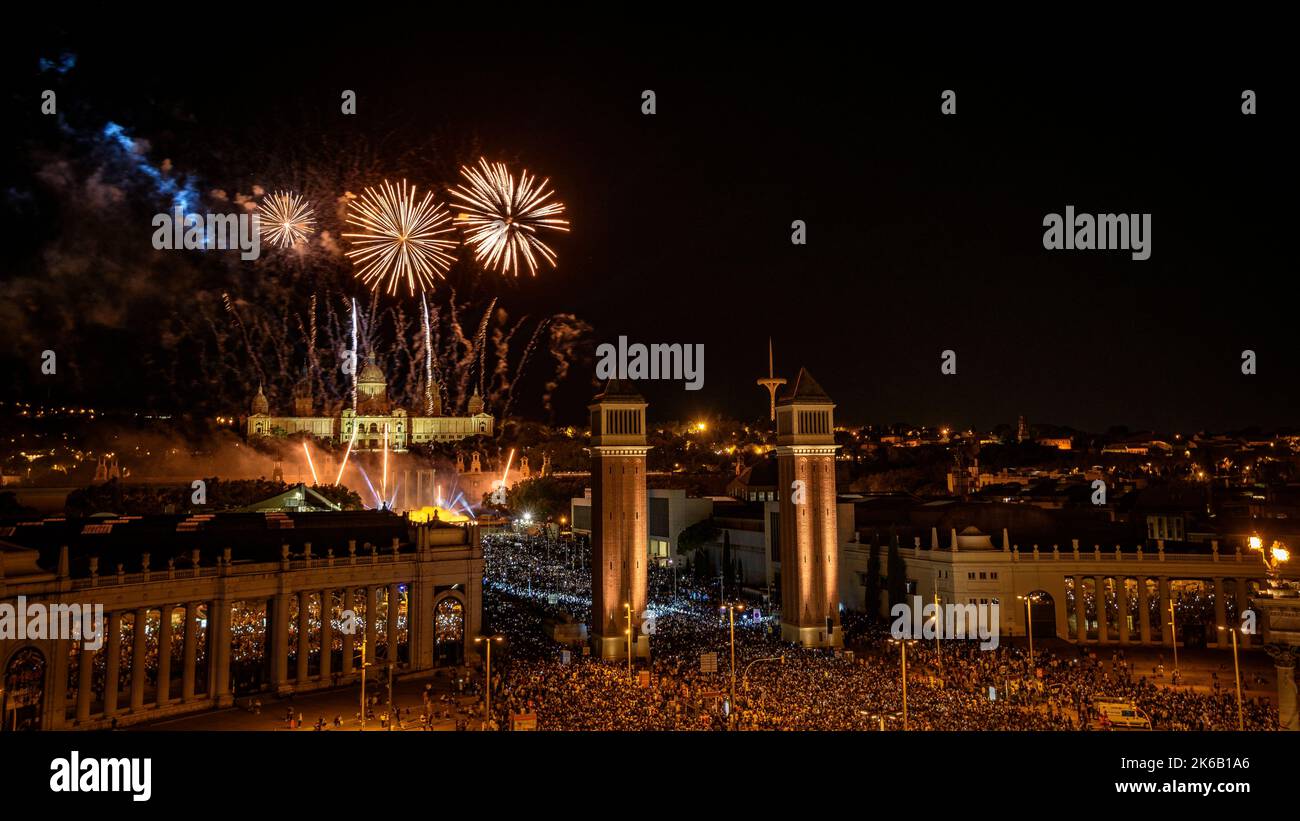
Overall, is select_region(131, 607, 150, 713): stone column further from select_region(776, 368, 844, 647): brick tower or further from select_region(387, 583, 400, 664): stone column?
select_region(776, 368, 844, 647): brick tower

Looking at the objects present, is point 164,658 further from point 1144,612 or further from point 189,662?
point 1144,612

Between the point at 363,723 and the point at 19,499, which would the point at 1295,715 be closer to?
the point at 363,723

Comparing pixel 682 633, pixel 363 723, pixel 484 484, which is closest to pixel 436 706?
pixel 363 723

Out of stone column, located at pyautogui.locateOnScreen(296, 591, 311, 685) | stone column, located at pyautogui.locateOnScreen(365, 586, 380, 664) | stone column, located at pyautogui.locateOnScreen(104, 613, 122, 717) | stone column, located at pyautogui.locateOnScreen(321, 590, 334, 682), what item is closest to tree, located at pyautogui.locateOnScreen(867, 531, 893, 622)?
stone column, located at pyautogui.locateOnScreen(365, 586, 380, 664)

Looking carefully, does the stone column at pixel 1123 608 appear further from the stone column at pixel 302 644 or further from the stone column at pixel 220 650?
the stone column at pixel 220 650

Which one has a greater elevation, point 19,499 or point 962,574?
point 19,499
